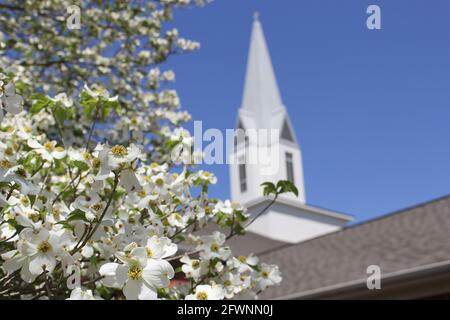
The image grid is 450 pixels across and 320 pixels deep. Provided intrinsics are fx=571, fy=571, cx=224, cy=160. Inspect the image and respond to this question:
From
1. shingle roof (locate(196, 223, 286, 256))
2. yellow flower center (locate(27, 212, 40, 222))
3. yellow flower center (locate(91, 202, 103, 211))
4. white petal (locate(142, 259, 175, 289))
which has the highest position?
shingle roof (locate(196, 223, 286, 256))

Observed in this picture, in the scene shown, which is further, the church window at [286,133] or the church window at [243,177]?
the church window at [286,133]

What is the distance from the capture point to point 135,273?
79.8 inches

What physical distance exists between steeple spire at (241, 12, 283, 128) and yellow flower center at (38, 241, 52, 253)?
41.5 metres

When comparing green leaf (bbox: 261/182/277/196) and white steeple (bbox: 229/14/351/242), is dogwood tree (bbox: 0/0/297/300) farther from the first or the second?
white steeple (bbox: 229/14/351/242)

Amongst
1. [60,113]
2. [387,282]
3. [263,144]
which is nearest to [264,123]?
[263,144]

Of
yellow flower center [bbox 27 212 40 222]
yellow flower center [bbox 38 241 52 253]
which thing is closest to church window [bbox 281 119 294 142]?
yellow flower center [bbox 27 212 40 222]

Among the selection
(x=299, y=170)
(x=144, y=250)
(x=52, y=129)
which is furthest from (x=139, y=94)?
(x=299, y=170)

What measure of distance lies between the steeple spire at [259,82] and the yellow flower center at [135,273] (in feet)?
136

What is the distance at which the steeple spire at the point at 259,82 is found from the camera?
1721 inches

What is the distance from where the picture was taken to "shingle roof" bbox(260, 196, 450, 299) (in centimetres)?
754

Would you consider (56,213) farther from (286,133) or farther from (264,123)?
(286,133)

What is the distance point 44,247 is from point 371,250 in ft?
24.6

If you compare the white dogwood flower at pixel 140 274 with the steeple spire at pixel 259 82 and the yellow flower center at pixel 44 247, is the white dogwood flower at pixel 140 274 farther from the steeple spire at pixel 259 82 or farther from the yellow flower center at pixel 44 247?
the steeple spire at pixel 259 82

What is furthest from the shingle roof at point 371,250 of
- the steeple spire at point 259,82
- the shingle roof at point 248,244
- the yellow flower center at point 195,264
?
the steeple spire at point 259,82
